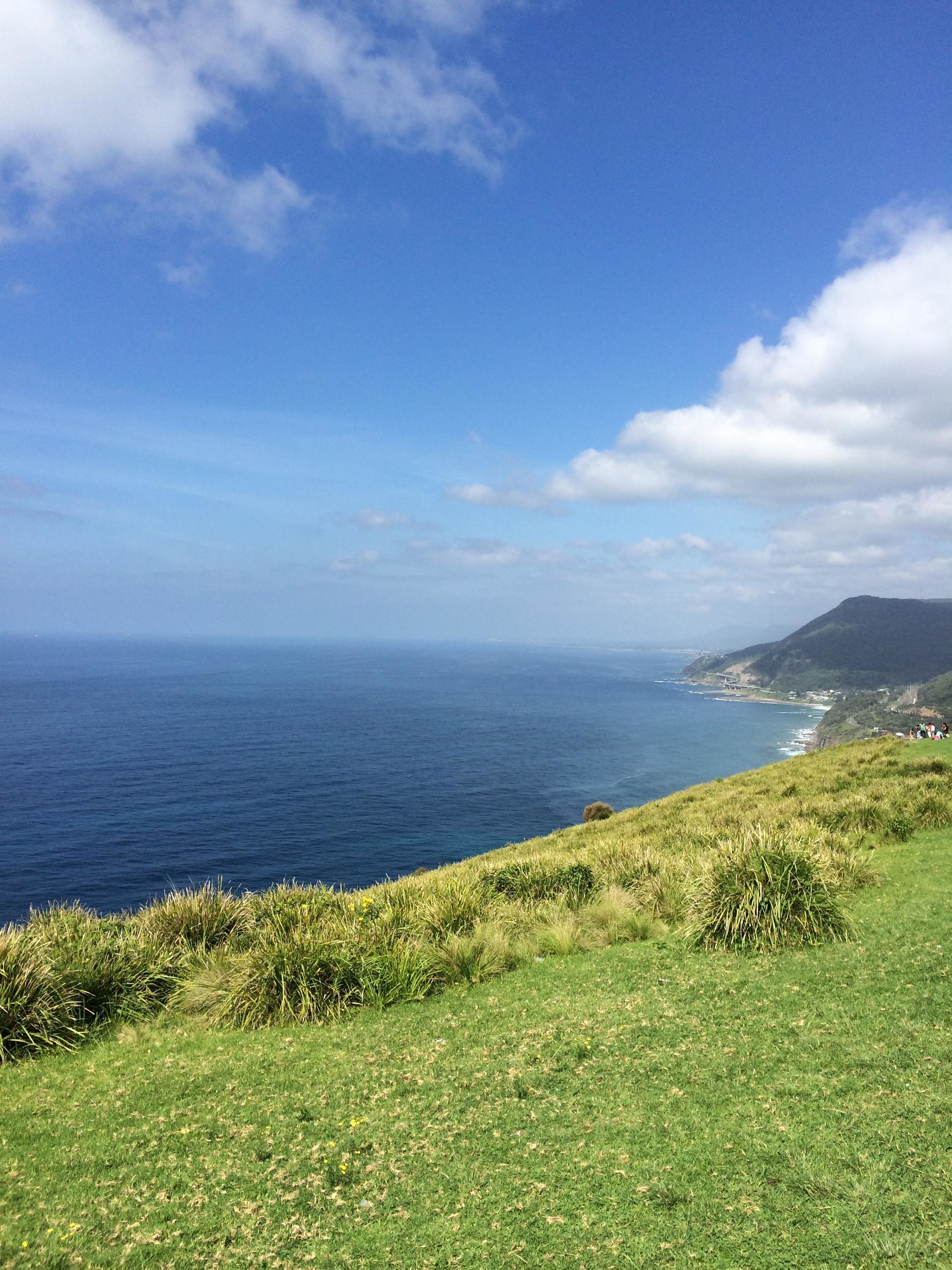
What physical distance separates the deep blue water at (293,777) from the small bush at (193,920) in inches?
1342

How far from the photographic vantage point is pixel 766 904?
8820mm

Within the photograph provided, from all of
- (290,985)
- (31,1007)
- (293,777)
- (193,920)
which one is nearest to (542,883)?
(290,985)

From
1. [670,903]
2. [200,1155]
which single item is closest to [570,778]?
[670,903]

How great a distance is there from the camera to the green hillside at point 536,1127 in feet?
13.3

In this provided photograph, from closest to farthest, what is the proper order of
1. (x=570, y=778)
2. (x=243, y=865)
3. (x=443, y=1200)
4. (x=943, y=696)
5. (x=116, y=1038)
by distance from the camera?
(x=443, y=1200)
(x=116, y=1038)
(x=243, y=865)
(x=570, y=778)
(x=943, y=696)

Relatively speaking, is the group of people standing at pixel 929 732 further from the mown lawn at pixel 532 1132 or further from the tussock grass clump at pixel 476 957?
the mown lawn at pixel 532 1132

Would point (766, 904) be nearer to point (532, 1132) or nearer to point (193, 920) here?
point (532, 1132)

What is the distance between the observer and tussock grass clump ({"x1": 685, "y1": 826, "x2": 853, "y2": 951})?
848cm

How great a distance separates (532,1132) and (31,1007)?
6007 millimetres

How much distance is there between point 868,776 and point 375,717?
119 meters

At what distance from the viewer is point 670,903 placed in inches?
414

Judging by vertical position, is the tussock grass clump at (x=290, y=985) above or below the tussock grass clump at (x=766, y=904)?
below

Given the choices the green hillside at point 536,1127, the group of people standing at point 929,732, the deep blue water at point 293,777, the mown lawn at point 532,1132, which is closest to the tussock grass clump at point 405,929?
the green hillside at point 536,1127

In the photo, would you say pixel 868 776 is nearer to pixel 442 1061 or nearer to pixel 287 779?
pixel 442 1061
